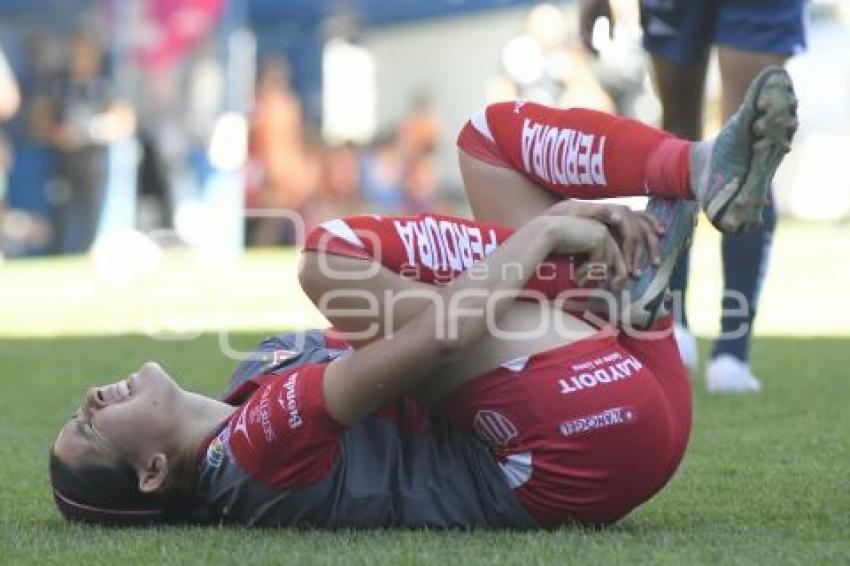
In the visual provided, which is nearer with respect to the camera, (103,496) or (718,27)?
(103,496)

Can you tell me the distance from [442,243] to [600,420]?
0.39 metres

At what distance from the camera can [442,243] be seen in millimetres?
2943

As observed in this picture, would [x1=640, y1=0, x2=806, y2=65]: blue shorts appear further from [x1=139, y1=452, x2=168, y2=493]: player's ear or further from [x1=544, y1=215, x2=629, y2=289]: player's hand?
[x1=139, y1=452, x2=168, y2=493]: player's ear

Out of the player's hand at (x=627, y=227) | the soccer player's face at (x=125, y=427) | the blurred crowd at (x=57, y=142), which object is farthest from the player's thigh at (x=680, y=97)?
the blurred crowd at (x=57, y=142)

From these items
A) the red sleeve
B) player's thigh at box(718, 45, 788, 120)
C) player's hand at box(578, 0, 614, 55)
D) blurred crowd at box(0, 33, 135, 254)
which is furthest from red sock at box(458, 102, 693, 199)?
blurred crowd at box(0, 33, 135, 254)

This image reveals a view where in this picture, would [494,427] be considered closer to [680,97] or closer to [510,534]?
[510,534]

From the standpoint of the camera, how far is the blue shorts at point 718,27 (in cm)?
476

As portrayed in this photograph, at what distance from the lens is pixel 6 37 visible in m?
15.1

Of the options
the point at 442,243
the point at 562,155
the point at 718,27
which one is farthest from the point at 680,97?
the point at 442,243

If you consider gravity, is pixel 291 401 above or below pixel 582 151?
below

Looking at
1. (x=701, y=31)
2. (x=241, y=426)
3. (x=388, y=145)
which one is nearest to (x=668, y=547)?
(x=241, y=426)

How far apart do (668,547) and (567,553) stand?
169 mm

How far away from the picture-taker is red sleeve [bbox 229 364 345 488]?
2848mm

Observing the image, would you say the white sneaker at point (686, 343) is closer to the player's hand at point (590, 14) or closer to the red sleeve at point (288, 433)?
the player's hand at point (590, 14)
